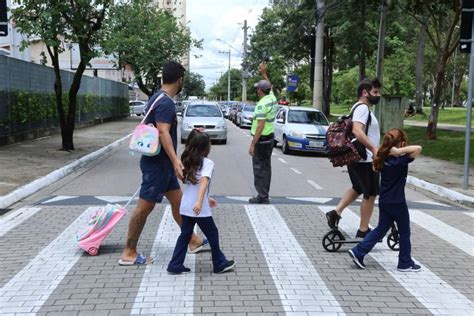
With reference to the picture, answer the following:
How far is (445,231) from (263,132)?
3.04 m

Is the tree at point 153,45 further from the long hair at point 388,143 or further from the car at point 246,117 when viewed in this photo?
the long hair at point 388,143

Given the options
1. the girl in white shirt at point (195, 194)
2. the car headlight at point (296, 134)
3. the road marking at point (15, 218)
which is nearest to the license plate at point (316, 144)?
the car headlight at point (296, 134)

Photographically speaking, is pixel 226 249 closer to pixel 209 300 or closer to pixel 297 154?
pixel 209 300

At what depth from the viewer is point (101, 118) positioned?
3266 centimetres

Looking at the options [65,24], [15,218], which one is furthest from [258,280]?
[65,24]

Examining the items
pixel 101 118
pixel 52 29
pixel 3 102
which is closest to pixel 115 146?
pixel 3 102

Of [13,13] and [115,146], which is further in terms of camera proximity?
[115,146]

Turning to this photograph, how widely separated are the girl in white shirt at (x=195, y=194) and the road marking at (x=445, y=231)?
3281 mm

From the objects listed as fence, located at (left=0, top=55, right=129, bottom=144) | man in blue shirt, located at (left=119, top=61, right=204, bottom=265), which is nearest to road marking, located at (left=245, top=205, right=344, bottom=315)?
man in blue shirt, located at (left=119, top=61, right=204, bottom=265)

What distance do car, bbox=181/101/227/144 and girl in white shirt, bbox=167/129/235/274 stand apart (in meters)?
14.4

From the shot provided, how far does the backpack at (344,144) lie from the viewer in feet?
19.9

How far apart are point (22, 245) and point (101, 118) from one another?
27.2 meters

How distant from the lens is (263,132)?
27.8 feet

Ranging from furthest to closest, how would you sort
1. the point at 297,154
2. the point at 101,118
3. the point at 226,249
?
the point at 101,118 → the point at 297,154 → the point at 226,249
